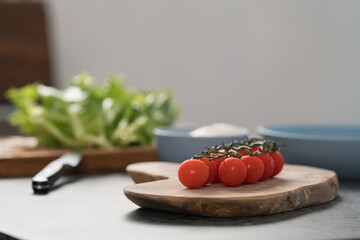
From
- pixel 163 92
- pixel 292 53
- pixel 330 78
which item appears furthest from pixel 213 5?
pixel 163 92

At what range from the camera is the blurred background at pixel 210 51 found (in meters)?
4.09

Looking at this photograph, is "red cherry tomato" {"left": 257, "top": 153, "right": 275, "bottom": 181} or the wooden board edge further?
"red cherry tomato" {"left": 257, "top": 153, "right": 275, "bottom": 181}

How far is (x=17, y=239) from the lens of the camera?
2.62 feet

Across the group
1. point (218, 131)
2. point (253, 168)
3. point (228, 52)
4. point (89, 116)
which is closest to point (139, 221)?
point (253, 168)

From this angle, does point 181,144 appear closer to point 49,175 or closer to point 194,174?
point 49,175

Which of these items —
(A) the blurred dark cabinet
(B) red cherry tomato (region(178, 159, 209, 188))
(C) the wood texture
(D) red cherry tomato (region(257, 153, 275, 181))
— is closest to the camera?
(B) red cherry tomato (region(178, 159, 209, 188))

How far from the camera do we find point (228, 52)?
14.4ft

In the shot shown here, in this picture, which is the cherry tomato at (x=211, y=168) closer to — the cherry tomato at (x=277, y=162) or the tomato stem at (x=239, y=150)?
the tomato stem at (x=239, y=150)

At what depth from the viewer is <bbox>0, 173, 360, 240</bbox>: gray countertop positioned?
0.79m

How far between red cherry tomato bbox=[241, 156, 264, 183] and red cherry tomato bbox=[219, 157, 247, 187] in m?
0.03

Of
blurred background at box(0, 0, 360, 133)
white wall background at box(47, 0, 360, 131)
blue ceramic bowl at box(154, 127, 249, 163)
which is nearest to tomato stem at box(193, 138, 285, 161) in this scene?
blue ceramic bowl at box(154, 127, 249, 163)

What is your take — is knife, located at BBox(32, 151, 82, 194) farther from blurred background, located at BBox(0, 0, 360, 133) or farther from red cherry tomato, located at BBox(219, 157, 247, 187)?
blurred background, located at BBox(0, 0, 360, 133)

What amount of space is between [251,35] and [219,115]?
0.67 metres

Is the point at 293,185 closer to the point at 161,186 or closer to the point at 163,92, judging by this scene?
the point at 161,186
